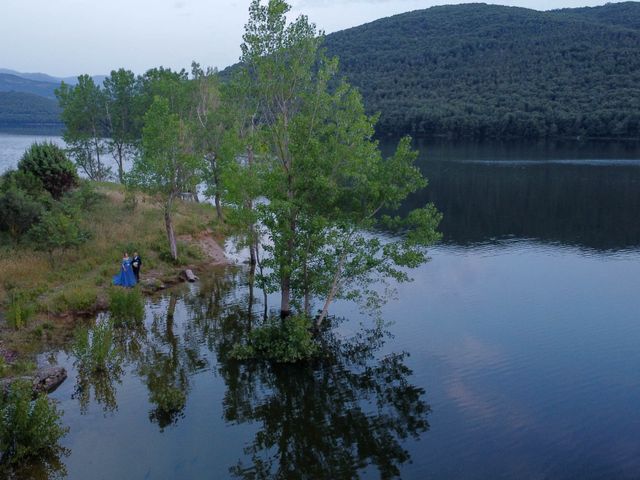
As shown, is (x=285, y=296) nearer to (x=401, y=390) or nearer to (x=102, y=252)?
(x=401, y=390)

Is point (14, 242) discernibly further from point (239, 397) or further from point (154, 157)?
point (239, 397)

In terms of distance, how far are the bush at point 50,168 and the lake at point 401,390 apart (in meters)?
13.8

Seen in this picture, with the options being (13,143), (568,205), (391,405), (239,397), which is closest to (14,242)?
(239,397)

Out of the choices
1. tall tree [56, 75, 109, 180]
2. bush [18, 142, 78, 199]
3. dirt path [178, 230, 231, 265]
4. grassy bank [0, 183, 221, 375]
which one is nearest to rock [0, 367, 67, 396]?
grassy bank [0, 183, 221, 375]

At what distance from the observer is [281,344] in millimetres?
25453

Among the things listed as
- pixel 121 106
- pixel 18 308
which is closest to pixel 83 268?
pixel 18 308

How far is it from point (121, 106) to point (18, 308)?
3903 cm

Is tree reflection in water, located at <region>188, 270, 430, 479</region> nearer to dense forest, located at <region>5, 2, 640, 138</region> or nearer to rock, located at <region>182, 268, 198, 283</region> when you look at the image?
rock, located at <region>182, 268, 198, 283</region>

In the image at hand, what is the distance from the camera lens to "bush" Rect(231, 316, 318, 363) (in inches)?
991

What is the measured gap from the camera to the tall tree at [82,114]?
60.0 meters

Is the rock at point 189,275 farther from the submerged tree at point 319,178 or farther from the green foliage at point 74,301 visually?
the submerged tree at point 319,178

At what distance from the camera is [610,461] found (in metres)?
19.0

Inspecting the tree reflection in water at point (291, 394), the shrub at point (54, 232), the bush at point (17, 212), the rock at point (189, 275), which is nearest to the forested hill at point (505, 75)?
the rock at point (189, 275)

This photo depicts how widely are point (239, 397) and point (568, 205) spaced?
167 feet
